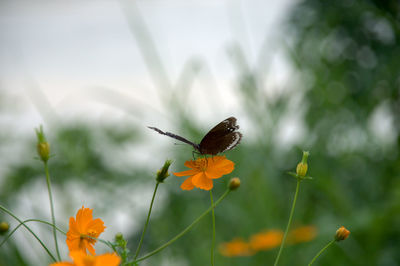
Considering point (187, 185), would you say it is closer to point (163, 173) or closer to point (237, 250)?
point (163, 173)

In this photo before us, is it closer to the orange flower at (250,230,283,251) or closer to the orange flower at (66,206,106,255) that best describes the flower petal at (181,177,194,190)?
the orange flower at (66,206,106,255)

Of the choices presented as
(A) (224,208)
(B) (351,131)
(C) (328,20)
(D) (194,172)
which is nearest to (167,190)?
(A) (224,208)

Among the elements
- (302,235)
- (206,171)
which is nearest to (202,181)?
(206,171)

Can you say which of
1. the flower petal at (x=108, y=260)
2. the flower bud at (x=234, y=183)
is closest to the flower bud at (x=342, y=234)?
the flower bud at (x=234, y=183)

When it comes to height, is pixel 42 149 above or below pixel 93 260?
above

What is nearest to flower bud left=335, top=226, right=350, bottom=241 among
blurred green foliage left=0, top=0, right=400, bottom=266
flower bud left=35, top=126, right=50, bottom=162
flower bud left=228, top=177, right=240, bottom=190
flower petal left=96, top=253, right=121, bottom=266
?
flower bud left=228, top=177, right=240, bottom=190

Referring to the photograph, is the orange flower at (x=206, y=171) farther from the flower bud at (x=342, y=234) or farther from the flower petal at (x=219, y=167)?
the flower bud at (x=342, y=234)
